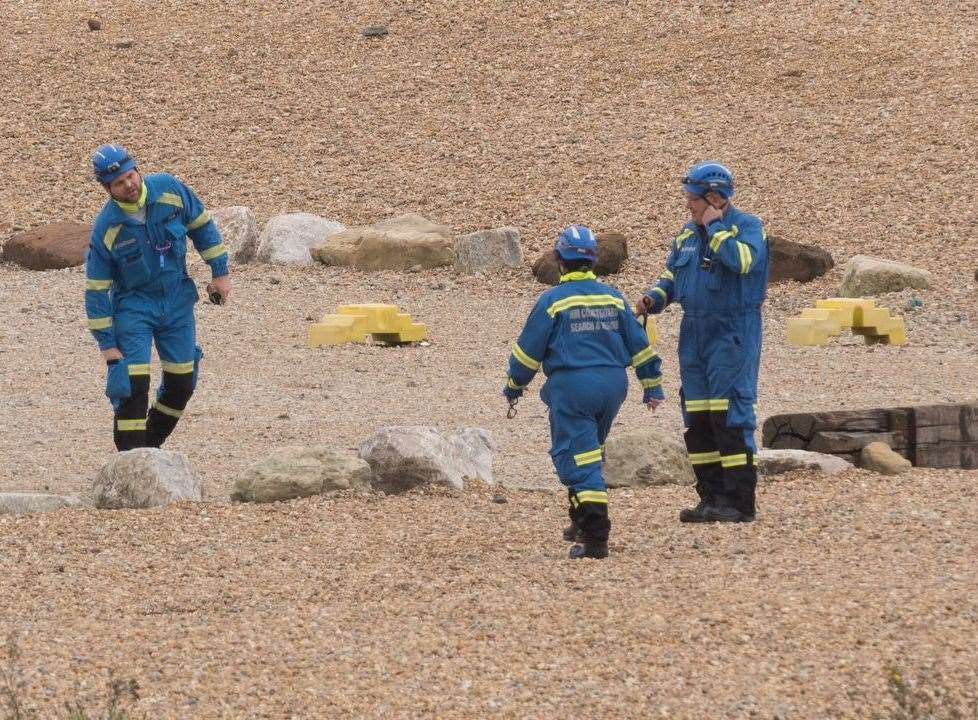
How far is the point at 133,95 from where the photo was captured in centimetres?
2275

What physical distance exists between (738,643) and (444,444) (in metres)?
3.24

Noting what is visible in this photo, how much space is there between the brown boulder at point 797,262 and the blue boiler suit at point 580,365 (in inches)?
388

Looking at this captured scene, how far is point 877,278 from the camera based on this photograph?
16469mm

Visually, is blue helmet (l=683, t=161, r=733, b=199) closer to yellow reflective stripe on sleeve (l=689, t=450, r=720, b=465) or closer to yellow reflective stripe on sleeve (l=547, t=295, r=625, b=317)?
yellow reflective stripe on sleeve (l=547, t=295, r=625, b=317)

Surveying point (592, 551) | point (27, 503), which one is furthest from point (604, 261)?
point (592, 551)

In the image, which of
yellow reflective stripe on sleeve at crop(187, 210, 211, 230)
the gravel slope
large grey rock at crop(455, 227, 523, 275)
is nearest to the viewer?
the gravel slope

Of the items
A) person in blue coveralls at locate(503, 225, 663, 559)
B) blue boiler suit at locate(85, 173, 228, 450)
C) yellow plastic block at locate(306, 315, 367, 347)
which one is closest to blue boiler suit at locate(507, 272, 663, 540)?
person in blue coveralls at locate(503, 225, 663, 559)

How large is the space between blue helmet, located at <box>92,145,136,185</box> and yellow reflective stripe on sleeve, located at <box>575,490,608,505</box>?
295 cm

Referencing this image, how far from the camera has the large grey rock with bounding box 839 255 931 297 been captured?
16469mm

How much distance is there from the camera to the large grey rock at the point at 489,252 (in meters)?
17.8

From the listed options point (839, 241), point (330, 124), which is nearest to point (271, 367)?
point (839, 241)

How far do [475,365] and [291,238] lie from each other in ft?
15.1

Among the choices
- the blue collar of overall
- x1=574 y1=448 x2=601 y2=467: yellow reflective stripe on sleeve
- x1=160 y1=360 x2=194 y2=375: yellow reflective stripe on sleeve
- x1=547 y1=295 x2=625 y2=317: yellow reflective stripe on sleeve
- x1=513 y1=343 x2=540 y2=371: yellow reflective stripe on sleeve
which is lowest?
x1=160 y1=360 x2=194 y2=375: yellow reflective stripe on sleeve

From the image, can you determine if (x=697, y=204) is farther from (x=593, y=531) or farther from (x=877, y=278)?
(x=877, y=278)
